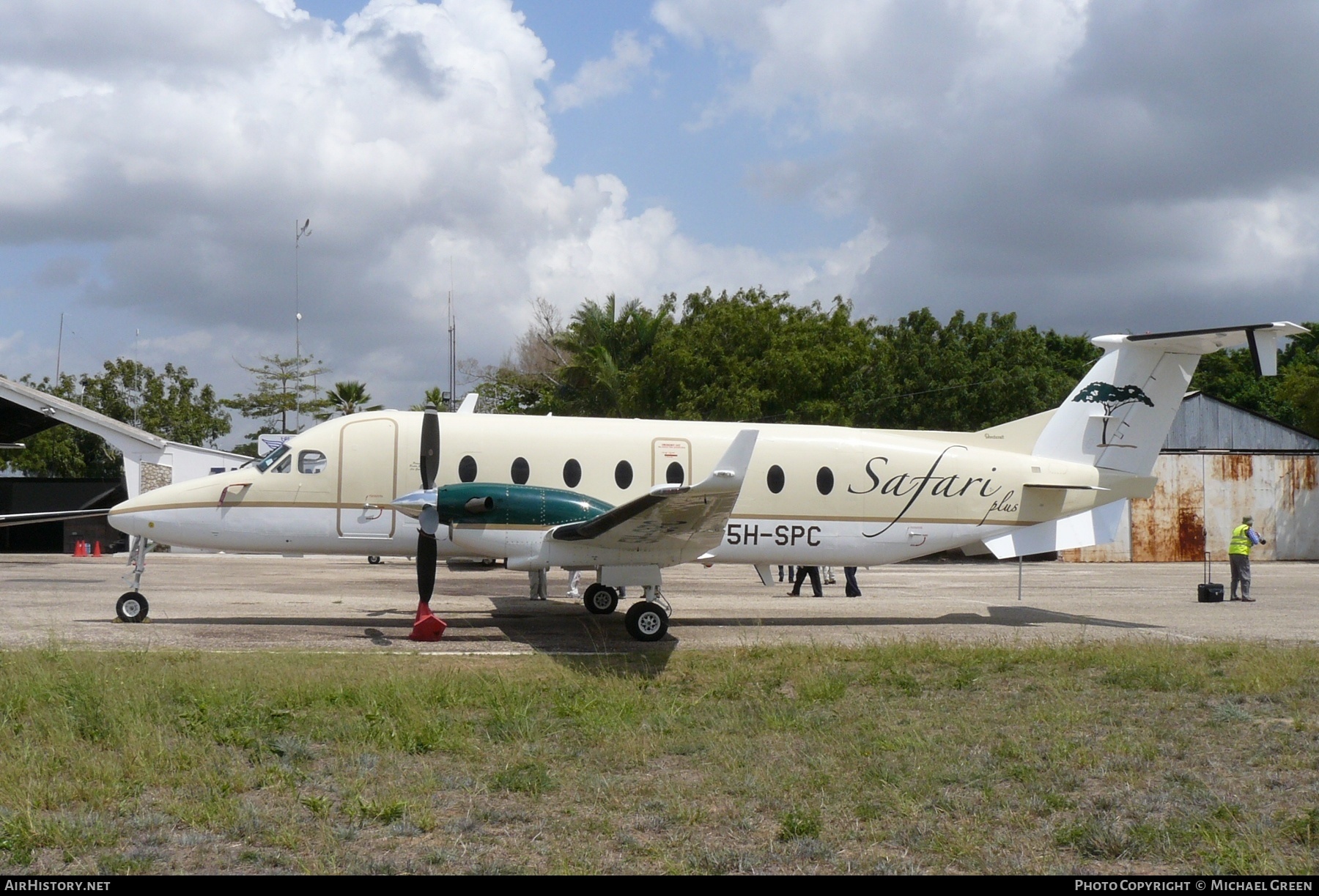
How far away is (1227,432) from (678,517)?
4061cm

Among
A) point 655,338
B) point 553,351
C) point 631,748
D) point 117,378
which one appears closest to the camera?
point 631,748

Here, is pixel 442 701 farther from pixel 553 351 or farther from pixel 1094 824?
pixel 553 351

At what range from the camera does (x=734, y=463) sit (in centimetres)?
1102

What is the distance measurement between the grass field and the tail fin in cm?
617

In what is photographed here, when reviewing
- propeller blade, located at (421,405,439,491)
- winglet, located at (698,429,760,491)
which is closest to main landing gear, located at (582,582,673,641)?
propeller blade, located at (421,405,439,491)

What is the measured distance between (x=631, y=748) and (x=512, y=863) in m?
2.54

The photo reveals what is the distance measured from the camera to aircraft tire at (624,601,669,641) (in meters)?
14.0

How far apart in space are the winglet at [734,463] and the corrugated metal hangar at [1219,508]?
3264 centimetres

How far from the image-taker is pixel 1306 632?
53.2 ft

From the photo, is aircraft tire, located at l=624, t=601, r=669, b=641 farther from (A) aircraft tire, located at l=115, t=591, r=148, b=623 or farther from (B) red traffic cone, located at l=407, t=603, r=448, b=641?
(A) aircraft tire, located at l=115, t=591, r=148, b=623

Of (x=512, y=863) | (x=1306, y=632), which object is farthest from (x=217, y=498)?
(x=1306, y=632)


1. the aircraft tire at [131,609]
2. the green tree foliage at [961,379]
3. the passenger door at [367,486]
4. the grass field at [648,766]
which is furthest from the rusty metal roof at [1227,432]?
the aircraft tire at [131,609]

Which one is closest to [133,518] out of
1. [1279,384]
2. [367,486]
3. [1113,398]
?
[367,486]

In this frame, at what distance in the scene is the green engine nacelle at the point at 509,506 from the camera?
13711mm
